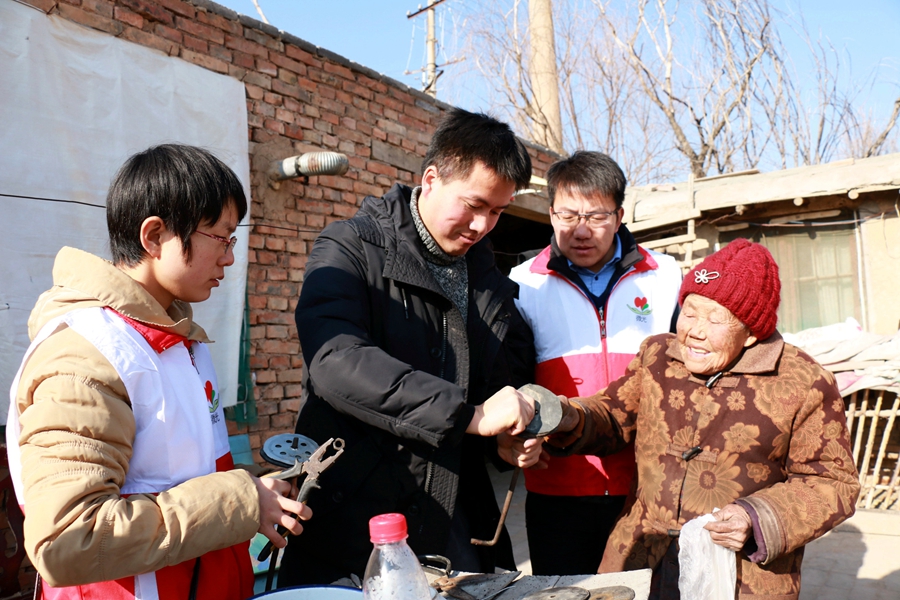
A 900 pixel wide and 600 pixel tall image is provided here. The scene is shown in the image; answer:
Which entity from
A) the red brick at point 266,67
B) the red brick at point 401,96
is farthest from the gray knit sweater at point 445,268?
the red brick at point 401,96

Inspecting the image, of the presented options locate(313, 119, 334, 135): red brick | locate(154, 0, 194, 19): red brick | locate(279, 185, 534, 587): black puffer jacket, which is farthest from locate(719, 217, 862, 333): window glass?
locate(279, 185, 534, 587): black puffer jacket

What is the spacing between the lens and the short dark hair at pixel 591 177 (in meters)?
2.77

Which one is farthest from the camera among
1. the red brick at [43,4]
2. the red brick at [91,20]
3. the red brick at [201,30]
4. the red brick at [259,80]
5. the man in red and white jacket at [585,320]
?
the red brick at [259,80]

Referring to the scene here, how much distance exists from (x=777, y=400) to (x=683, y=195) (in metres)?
6.85

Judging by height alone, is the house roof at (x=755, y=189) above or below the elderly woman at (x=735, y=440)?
above

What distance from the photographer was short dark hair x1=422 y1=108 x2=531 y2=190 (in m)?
2.02

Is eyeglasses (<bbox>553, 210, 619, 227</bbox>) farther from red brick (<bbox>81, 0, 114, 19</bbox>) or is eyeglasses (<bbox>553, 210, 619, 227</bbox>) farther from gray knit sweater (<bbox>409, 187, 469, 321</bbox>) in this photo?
red brick (<bbox>81, 0, 114, 19</bbox>)

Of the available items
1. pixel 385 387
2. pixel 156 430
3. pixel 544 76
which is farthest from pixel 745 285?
pixel 544 76

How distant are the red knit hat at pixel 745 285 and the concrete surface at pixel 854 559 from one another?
11.3 ft

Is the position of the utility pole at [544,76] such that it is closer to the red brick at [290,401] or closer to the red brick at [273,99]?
the red brick at [273,99]

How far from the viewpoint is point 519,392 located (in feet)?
5.99

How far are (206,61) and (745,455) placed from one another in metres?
4.38

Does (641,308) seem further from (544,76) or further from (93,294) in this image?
(544,76)

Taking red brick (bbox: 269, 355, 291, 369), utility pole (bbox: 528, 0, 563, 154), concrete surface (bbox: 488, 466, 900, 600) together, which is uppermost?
utility pole (bbox: 528, 0, 563, 154)
